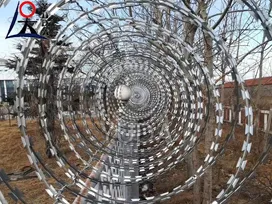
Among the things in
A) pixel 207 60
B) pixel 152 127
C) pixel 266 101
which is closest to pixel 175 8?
pixel 207 60

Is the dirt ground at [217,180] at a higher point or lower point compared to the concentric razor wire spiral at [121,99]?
lower

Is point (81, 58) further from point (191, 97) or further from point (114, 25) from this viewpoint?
point (191, 97)

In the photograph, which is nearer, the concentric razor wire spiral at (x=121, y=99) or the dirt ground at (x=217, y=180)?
the concentric razor wire spiral at (x=121, y=99)

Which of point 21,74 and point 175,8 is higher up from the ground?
point 175,8

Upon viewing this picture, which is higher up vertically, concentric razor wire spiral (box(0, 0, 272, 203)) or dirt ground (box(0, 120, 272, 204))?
concentric razor wire spiral (box(0, 0, 272, 203))

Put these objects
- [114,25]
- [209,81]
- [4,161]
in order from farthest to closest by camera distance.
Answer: [4,161]
[114,25]
[209,81]

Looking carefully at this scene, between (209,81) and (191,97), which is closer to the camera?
(209,81)

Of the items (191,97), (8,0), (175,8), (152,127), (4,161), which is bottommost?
(4,161)

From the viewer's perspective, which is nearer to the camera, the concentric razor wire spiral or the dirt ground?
the concentric razor wire spiral

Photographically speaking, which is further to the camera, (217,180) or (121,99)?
(217,180)

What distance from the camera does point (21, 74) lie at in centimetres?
133

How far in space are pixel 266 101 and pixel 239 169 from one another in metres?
8.08

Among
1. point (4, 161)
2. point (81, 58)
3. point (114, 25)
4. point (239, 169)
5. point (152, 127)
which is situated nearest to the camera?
point (239, 169)

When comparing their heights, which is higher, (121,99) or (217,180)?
(121,99)
